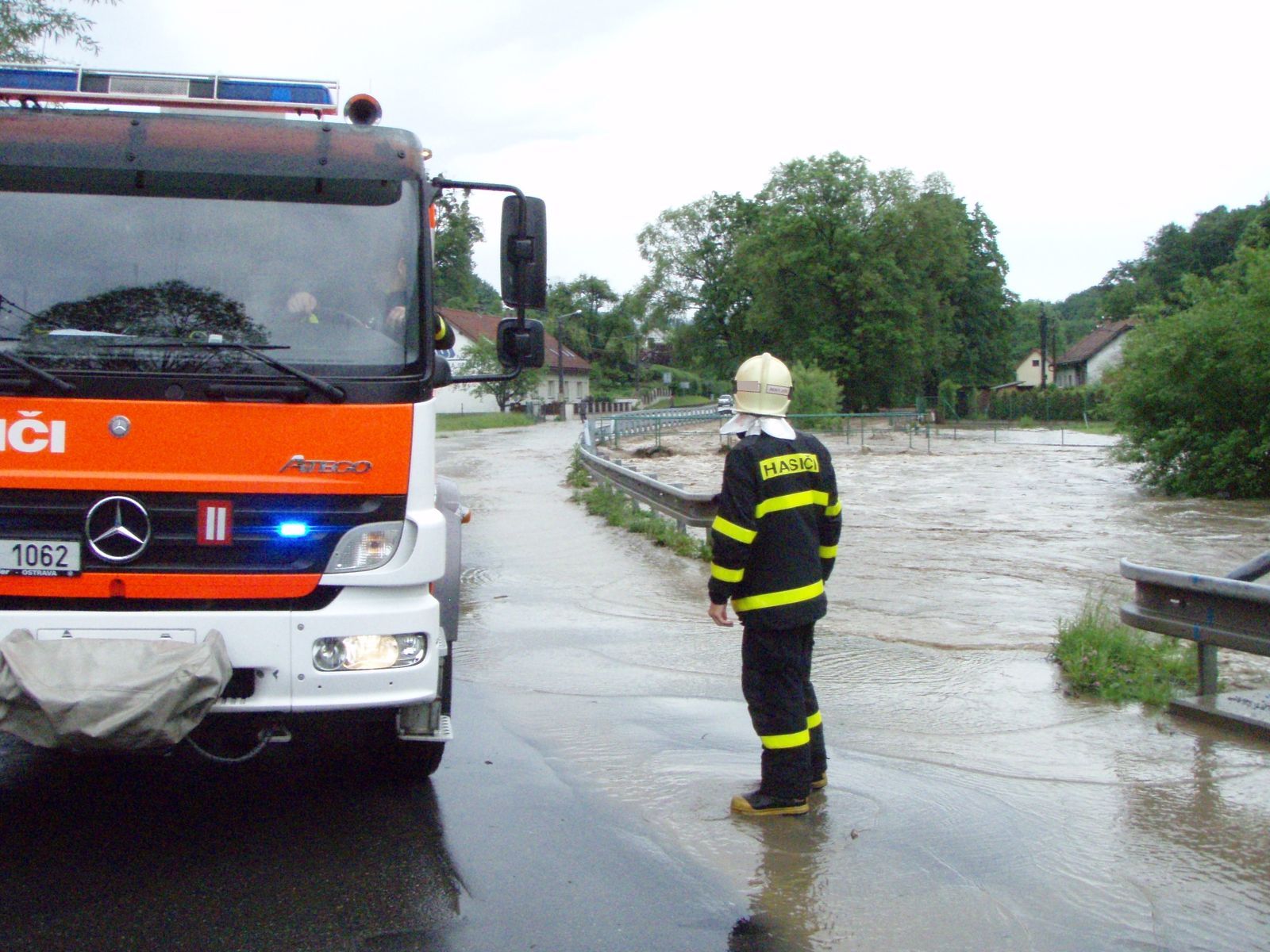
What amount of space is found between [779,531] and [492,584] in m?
6.85

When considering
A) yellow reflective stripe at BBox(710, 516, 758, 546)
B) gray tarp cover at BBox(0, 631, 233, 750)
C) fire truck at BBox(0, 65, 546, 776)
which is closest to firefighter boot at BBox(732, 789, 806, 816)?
yellow reflective stripe at BBox(710, 516, 758, 546)

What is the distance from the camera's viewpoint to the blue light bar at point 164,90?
5.11 metres

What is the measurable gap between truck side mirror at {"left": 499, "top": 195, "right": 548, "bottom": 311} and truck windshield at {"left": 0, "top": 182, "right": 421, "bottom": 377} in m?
0.54

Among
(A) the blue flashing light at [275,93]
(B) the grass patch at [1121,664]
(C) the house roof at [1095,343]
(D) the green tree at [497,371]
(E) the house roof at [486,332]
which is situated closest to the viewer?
(A) the blue flashing light at [275,93]

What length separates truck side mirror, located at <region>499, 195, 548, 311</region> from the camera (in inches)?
205

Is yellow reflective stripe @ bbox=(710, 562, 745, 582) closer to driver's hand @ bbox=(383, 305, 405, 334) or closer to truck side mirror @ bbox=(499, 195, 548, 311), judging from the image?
truck side mirror @ bbox=(499, 195, 548, 311)

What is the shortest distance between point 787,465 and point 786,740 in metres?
1.11

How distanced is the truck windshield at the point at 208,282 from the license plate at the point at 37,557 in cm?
64

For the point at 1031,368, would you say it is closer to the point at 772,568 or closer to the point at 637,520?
the point at 637,520

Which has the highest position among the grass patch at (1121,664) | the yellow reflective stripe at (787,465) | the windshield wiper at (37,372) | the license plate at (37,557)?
the windshield wiper at (37,372)

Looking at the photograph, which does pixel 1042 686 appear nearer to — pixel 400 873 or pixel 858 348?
pixel 400 873

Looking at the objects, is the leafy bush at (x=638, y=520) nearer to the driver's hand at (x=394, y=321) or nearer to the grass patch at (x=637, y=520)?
the grass patch at (x=637, y=520)

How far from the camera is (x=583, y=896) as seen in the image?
13.5 ft

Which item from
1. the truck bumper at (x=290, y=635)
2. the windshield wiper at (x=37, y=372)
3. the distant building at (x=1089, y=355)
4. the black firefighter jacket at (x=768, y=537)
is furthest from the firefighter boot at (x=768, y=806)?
the distant building at (x=1089, y=355)
